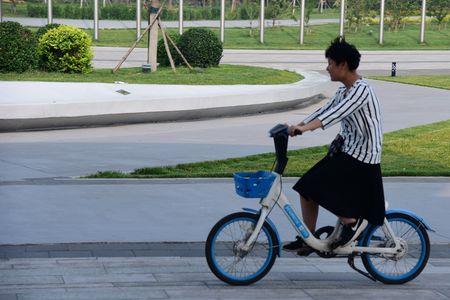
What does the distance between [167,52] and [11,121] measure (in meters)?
7.82

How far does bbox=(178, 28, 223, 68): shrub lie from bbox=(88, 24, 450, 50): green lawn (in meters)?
16.5

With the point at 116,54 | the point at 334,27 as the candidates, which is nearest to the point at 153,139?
the point at 116,54

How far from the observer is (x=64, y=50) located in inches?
890

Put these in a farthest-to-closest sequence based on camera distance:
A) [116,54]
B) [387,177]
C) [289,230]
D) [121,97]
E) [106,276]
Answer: [116,54] → [121,97] → [387,177] → [289,230] → [106,276]

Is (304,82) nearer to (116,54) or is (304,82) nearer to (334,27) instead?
(116,54)

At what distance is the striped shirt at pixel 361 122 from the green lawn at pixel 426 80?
2141 centimetres

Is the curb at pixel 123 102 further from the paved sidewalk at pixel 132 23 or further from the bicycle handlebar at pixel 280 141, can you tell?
the paved sidewalk at pixel 132 23

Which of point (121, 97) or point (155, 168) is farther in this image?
point (121, 97)

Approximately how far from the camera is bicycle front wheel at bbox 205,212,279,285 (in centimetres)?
707

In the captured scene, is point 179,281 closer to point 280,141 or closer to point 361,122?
point 280,141

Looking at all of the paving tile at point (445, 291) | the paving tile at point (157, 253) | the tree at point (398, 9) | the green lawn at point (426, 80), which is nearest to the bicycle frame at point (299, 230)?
the paving tile at point (445, 291)

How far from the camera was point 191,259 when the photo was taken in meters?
8.06

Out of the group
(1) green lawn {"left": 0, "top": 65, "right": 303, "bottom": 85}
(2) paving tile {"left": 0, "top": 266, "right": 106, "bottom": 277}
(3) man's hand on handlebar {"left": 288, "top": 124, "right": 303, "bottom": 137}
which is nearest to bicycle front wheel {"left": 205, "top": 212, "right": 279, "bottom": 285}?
(3) man's hand on handlebar {"left": 288, "top": 124, "right": 303, "bottom": 137}

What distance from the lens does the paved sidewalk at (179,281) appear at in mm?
6918
